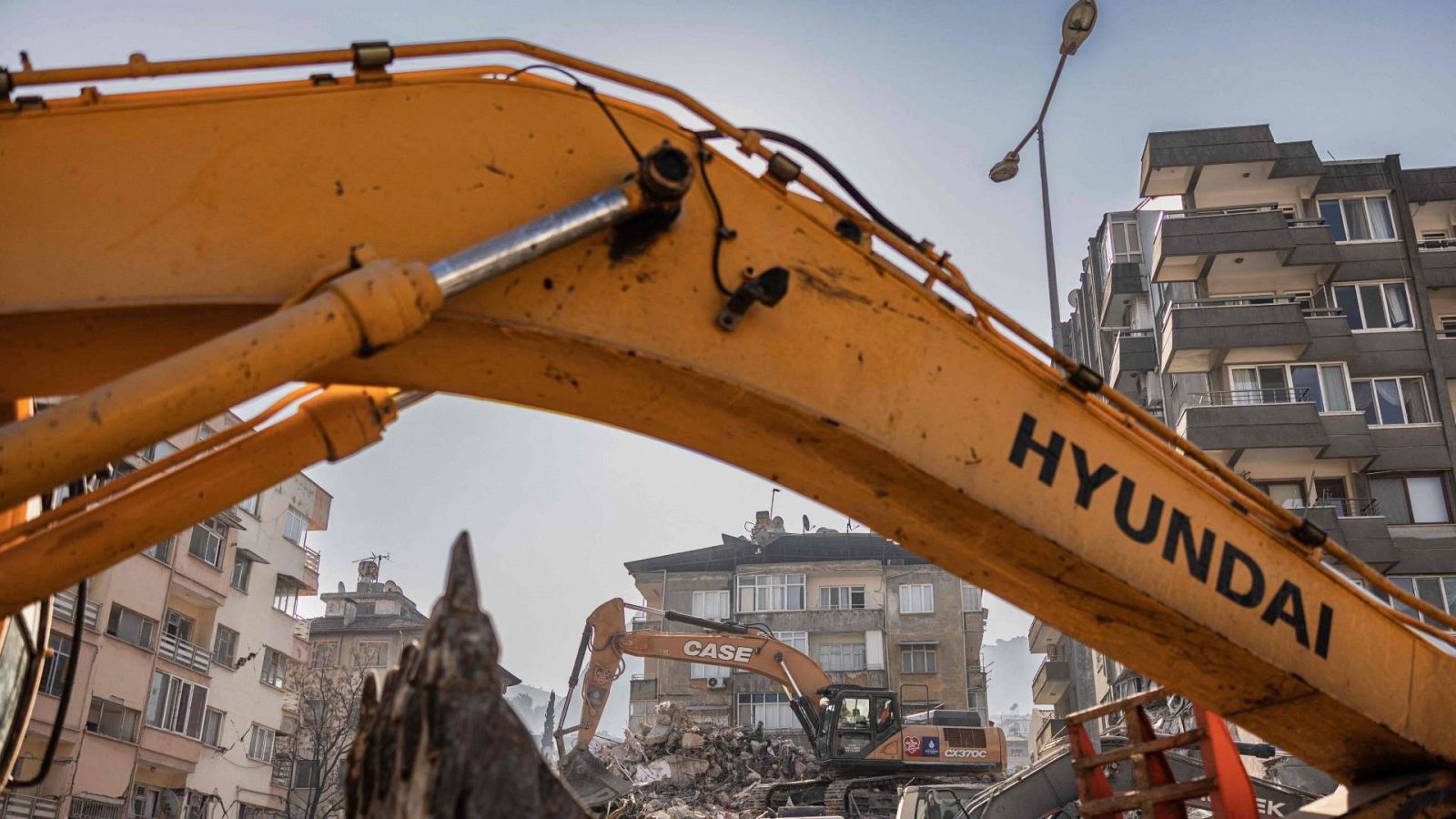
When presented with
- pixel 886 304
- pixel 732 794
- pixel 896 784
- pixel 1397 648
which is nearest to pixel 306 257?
pixel 886 304

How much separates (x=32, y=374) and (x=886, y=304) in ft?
8.64

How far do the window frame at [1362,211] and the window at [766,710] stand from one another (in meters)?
28.1

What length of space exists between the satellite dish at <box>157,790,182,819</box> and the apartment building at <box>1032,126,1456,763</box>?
85.7 ft

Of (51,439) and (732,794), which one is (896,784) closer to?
(732,794)

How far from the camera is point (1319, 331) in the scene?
32594 millimetres

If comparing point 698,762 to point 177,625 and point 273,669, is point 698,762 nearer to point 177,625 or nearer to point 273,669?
point 273,669

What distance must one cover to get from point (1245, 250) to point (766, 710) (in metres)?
27.9

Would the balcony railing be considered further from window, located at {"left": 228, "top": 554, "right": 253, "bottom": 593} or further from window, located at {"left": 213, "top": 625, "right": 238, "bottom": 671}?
window, located at {"left": 228, "top": 554, "right": 253, "bottom": 593}

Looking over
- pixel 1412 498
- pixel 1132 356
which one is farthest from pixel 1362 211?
pixel 1412 498

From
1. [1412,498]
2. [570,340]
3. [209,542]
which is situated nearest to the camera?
[570,340]

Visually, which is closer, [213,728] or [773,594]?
[213,728]

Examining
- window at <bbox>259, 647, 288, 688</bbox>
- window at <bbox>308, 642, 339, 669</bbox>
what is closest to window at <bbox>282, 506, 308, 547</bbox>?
window at <bbox>259, 647, 288, 688</bbox>

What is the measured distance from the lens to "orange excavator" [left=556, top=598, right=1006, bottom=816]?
23812 millimetres

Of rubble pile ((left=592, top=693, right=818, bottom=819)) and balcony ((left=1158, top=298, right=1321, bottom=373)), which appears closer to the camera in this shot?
balcony ((left=1158, top=298, right=1321, bottom=373))
